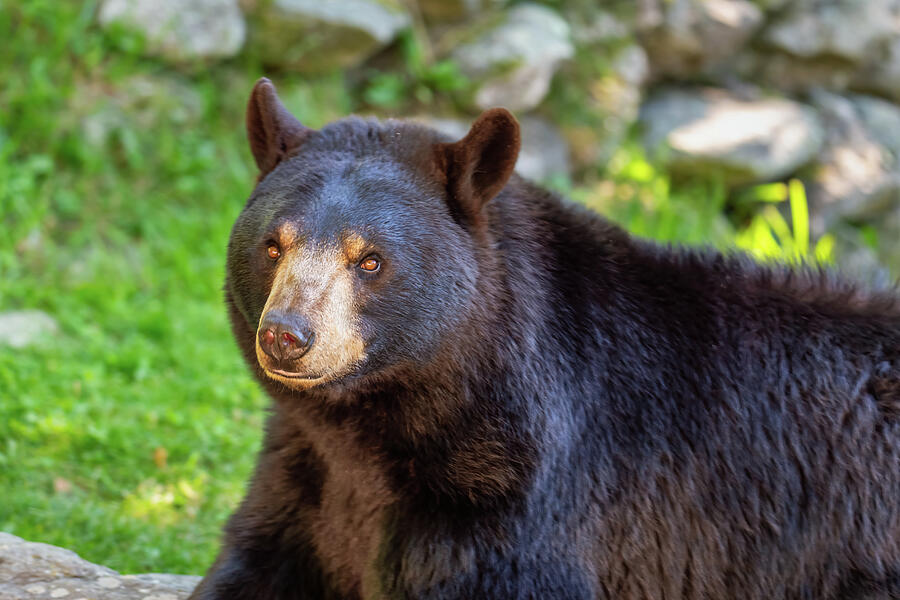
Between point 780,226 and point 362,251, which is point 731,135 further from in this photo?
point 362,251

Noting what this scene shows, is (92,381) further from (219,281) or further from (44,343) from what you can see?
(219,281)

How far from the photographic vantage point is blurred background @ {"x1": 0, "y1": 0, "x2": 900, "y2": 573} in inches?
197

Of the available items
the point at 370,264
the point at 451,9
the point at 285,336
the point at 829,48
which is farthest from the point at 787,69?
the point at 285,336

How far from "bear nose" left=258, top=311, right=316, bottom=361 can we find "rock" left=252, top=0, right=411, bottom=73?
5.33 metres

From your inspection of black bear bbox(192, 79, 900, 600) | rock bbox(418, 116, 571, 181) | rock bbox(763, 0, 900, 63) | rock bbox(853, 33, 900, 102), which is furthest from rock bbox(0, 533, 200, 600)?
rock bbox(853, 33, 900, 102)

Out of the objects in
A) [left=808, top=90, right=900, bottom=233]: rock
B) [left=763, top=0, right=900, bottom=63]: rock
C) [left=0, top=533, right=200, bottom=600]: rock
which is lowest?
[left=808, top=90, right=900, bottom=233]: rock

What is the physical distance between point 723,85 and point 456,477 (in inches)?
308

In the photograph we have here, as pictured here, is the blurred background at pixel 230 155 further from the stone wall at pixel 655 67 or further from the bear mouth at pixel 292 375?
the bear mouth at pixel 292 375

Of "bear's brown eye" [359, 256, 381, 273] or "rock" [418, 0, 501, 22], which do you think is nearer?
"bear's brown eye" [359, 256, 381, 273]

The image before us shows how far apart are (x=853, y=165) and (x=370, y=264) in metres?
7.85

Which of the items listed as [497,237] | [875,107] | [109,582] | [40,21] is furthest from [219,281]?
[875,107]

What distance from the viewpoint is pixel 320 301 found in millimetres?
2967

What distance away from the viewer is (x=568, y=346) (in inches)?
130

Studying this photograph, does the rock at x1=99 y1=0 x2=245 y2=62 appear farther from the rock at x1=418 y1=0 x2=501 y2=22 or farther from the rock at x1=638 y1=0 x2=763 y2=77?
the rock at x1=638 y1=0 x2=763 y2=77
